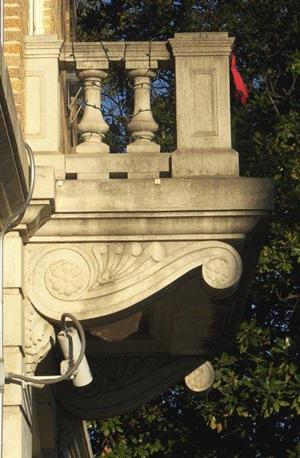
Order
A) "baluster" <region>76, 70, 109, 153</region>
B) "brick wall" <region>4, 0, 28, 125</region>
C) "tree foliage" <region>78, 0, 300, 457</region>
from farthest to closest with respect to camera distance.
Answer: "tree foliage" <region>78, 0, 300, 457</region> → "baluster" <region>76, 70, 109, 153</region> → "brick wall" <region>4, 0, 28, 125</region>

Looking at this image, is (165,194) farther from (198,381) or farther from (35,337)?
(198,381)

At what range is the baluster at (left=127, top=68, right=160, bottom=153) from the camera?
10.0 metres

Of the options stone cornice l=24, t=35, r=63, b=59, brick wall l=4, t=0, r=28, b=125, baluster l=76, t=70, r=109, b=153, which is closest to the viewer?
brick wall l=4, t=0, r=28, b=125

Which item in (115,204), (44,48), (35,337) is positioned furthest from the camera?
(44,48)

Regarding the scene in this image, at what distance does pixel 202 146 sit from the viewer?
980cm

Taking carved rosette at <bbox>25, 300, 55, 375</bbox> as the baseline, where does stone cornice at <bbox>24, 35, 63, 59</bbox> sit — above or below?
above

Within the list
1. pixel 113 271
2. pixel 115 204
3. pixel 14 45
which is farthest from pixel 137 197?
pixel 14 45

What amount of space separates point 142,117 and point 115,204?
828 mm

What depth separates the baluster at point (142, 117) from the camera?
32.8ft

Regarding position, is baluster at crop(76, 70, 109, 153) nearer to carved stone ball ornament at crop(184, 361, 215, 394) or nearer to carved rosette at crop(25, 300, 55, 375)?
carved rosette at crop(25, 300, 55, 375)

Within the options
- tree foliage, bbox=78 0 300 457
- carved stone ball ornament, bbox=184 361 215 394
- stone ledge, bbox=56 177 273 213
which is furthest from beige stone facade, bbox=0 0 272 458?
tree foliage, bbox=78 0 300 457

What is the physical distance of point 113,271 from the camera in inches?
377

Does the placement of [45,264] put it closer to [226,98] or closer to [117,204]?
[117,204]

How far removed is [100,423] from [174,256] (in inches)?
409
